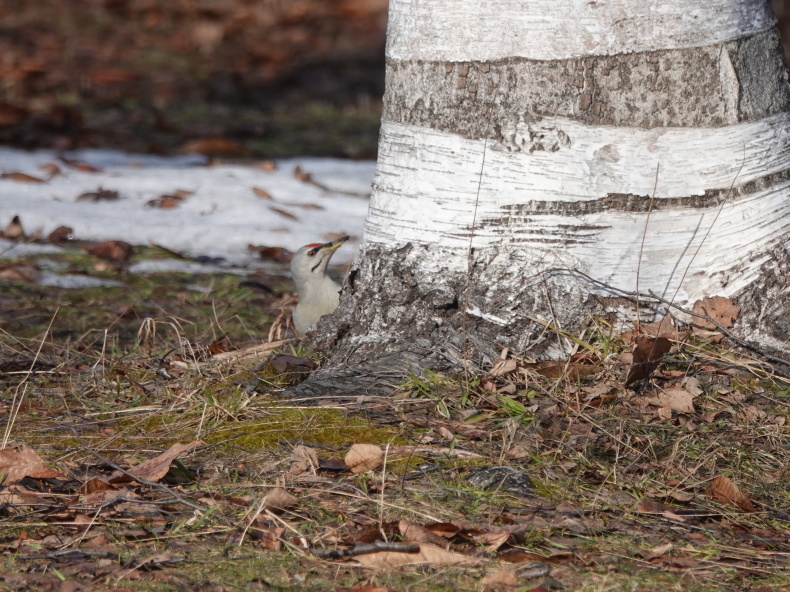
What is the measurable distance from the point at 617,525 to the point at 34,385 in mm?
2344

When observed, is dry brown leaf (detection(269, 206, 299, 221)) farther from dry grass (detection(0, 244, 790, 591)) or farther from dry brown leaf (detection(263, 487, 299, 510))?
dry brown leaf (detection(263, 487, 299, 510))

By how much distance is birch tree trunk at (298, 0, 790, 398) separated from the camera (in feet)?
10.8

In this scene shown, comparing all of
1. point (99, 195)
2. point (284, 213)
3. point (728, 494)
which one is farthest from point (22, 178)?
point (728, 494)

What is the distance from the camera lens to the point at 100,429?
331 cm

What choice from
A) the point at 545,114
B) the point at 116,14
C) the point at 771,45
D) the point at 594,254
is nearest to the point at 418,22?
the point at 545,114

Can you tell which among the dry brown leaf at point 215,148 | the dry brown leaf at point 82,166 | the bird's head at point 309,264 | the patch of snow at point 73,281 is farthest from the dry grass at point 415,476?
the dry brown leaf at point 215,148

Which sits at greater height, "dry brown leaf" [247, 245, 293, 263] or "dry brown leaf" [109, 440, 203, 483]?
"dry brown leaf" [109, 440, 203, 483]

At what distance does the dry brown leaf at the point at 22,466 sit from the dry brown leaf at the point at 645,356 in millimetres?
1926

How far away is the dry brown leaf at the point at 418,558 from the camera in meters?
2.46

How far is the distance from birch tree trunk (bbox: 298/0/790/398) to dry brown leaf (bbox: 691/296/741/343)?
0.14 feet

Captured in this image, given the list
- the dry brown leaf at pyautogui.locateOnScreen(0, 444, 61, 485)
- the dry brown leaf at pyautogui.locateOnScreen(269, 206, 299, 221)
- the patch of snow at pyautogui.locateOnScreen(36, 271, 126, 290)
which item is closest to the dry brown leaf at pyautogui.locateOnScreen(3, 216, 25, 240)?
the patch of snow at pyautogui.locateOnScreen(36, 271, 126, 290)

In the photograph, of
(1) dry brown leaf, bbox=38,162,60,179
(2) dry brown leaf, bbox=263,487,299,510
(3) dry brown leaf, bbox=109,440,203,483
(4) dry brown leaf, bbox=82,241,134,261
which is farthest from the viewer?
(1) dry brown leaf, bbox=38,162,60,179

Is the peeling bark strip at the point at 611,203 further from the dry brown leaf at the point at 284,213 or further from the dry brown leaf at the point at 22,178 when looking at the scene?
Answer: the dry brown leaf at the point at 22,178

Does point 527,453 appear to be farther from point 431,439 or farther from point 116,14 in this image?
point 116,14
